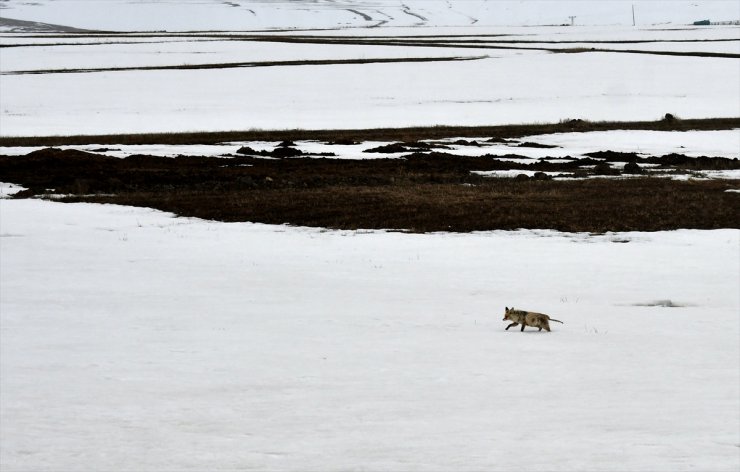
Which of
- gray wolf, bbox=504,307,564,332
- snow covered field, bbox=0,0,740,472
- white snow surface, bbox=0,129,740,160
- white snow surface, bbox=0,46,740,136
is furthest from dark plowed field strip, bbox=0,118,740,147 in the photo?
gray wolf, bbox=504,307,564,332

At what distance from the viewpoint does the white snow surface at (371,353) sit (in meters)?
8.84

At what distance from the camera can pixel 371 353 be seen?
12.6 m

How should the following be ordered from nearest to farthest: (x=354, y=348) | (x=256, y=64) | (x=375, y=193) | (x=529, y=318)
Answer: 1. (x=354, y=348)
2. (x=529, y=318)
3. (x=375, y=193)
4. (x=256, y=64)

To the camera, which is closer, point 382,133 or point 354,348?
point 354,348

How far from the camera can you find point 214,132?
53.0 m

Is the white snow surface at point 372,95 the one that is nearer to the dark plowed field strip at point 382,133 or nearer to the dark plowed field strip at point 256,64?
the dark plowed field strip at point 382,133

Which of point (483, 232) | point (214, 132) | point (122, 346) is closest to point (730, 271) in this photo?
point (483, 232)

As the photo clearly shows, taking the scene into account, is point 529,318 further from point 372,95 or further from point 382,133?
point 372,95

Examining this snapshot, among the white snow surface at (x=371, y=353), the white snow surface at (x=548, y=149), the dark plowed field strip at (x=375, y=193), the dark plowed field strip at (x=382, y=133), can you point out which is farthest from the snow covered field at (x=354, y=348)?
the dark plowed field strip at (x=382, y=133)

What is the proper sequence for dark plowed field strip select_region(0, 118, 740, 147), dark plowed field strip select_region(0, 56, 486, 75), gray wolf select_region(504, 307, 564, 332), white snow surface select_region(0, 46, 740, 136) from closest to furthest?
1. gray wolf select_region(504, 307, 564, 332)
2. dark plowed field strip select_region(0, 118, 740, 147)
3. white snow surface select_region(0, 46, 740, 136)
4. dark plowed field strip select_region(0, 56, 486, 75)

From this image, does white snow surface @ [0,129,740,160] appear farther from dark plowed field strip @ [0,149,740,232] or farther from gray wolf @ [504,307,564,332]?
gray wolf @ [504,307,564,332]

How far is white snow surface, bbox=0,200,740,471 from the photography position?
884 cm

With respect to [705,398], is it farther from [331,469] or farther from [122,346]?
[122,346]

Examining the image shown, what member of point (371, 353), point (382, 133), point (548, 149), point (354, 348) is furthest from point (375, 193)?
point (382, 133)
